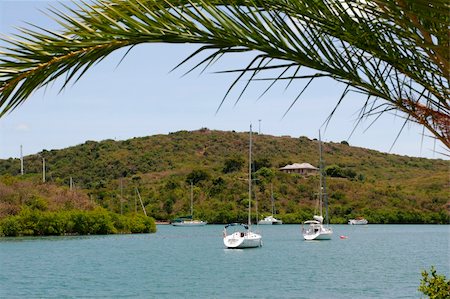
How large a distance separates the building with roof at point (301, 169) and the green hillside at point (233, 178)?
2.55 metres

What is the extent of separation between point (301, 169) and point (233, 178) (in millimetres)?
10856

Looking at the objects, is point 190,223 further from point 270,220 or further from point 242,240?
point 242,240

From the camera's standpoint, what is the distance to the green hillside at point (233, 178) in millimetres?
85812

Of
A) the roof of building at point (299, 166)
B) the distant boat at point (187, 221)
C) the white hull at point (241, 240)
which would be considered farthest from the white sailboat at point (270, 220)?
the white hull at point (241, 240)

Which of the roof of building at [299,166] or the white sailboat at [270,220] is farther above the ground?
the roof of building at [299,166]

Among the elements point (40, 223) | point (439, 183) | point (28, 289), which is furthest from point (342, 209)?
point (28, 289)

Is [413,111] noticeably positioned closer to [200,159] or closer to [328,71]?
[328,71]

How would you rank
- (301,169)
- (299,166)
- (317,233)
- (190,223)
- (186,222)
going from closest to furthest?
(317,233) < (186,222) < (190,223) < (301,169) < (299,166)

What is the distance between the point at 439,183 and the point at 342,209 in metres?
13.7

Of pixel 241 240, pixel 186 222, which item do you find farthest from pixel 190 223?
pixel 241 240

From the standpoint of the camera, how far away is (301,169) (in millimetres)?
94875

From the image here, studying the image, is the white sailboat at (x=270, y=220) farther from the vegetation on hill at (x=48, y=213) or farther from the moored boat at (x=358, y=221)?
the vegetation on hill at (x=48, y=213)

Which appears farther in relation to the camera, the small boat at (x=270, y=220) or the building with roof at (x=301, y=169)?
the building with roof at (x=301, y=169)

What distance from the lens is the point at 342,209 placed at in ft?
279
